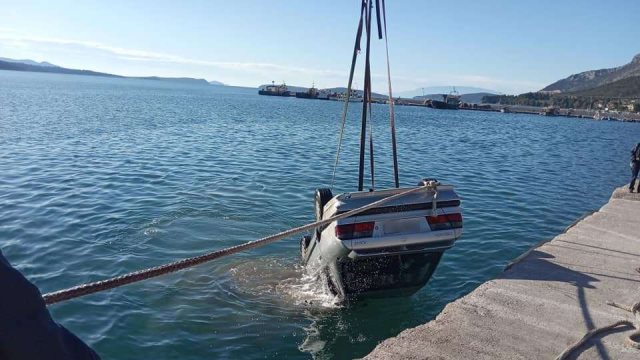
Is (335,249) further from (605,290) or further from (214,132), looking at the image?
(214,132)

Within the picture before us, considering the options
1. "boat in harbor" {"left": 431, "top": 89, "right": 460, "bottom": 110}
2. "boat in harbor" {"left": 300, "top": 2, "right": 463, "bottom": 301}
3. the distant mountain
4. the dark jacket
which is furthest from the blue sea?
the distant mountain

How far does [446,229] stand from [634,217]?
6.81 metres

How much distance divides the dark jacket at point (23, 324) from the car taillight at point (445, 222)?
16.9 feet

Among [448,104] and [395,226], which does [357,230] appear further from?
[448,104]

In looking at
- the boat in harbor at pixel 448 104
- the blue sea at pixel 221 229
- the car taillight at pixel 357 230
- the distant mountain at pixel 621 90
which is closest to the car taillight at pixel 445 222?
the car taillight at pixel 357 230

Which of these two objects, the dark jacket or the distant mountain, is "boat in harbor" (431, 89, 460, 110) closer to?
the distant mountain

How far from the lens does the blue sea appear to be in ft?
23.6

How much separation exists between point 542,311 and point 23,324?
19.4ft

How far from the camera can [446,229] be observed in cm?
646

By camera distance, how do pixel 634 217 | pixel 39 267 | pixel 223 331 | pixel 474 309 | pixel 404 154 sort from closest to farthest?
pixel 474 309
pixel 223 331
pixel 39 267
pixel 634 217
pixel 404 154

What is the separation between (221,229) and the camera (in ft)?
39.3

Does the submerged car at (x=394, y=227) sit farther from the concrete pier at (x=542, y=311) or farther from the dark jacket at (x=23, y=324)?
the dark jacket at (x=23, y=324)

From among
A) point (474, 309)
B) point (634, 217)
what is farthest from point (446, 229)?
point (634, 217)

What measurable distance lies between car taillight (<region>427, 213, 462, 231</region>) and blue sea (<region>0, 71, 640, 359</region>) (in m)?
1.79
